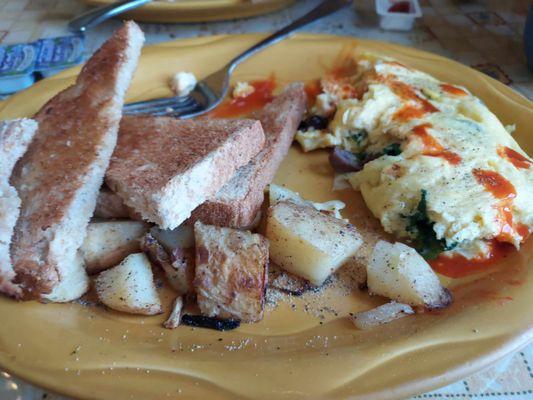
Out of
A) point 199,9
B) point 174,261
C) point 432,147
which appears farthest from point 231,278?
point 199,9

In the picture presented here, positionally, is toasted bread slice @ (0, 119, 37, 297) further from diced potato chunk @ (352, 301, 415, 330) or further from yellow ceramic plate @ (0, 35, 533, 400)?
diced potato chunk @ (352, 301, 415, 330)

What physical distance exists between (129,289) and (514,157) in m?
1.49

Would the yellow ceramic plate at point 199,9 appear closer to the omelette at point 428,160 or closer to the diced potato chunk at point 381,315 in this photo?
the omelette at point 428,160

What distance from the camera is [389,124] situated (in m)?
2.04

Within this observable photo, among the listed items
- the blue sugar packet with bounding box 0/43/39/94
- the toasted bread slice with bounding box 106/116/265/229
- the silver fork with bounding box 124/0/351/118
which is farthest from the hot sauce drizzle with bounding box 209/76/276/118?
the blue sugar packet with bounding box 0/43/39/94

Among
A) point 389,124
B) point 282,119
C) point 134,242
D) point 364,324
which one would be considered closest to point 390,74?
point 389,124

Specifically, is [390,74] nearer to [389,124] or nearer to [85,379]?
[389,124]

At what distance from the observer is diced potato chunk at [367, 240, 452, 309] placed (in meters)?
1.53

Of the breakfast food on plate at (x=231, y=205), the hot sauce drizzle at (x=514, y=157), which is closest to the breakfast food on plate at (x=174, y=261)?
the breakfast food on plate at (x=231, y=205)

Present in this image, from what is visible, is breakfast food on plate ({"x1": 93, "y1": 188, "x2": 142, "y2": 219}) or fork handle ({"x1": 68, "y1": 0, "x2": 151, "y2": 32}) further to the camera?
fork handle ({"x1": 68, "y1": 0, "x2": 151, "y2": 32})

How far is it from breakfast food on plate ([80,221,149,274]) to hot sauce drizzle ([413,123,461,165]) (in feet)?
3.68

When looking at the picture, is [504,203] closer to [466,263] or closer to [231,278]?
[466,263]

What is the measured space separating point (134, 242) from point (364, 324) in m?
0.82

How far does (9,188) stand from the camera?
1.63 meters
